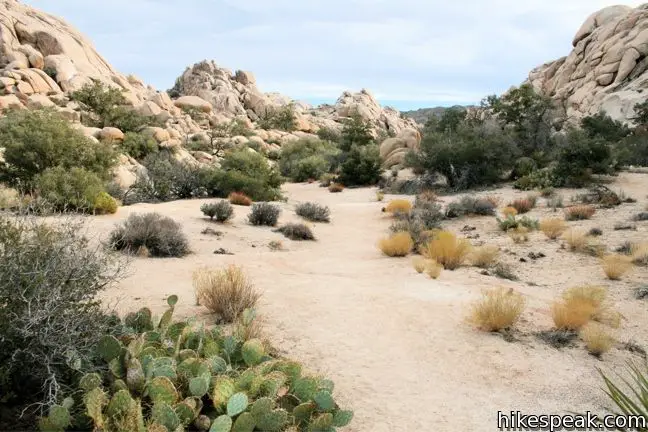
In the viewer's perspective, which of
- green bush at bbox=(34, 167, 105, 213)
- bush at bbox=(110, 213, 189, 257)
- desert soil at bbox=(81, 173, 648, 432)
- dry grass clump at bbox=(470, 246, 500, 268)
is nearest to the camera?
desert soil at bbox=(81, 173, 648, 432)

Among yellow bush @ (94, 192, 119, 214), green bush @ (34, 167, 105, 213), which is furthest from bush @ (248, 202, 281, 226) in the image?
green bush @ (34, 167, 105, 213)

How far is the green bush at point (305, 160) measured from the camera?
35.7 m

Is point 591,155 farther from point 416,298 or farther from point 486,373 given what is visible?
point 486,373

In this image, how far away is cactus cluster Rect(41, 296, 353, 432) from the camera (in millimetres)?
3496

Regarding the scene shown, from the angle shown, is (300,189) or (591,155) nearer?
(591,155)

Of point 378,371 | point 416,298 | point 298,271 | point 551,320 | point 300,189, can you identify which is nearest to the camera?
point 378,371

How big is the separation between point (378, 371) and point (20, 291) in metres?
3.54

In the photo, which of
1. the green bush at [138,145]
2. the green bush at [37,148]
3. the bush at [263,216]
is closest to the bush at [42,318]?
the bush at [263,216]

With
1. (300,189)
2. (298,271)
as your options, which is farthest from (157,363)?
(300,189)

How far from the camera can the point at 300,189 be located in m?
30.9

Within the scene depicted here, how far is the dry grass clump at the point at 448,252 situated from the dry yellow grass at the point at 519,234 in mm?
2868

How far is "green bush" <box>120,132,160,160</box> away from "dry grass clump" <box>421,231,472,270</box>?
936 inches

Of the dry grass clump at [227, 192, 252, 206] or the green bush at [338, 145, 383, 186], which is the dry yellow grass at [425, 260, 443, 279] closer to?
the dry grass clump at [227, 192, 252, 206]

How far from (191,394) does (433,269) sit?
6510 millimetres
